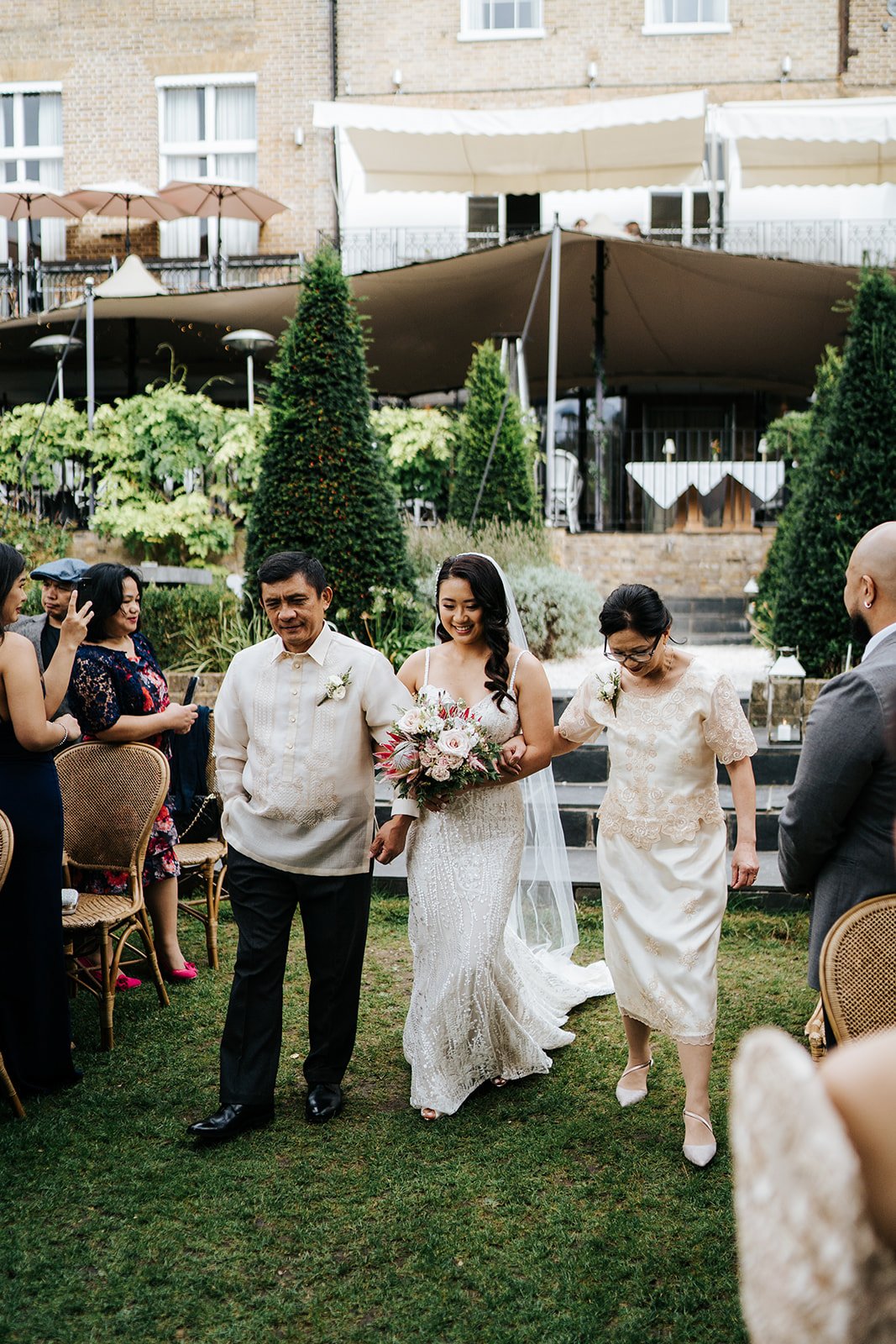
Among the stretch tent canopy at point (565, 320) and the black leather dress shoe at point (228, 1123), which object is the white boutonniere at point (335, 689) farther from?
the stretch tent canopy at point (565, 320)

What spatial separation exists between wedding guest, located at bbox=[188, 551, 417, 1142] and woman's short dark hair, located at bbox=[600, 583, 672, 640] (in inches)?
31.4

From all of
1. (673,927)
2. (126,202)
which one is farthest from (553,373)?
(673,927)

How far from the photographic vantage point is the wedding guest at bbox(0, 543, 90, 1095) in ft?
12.8

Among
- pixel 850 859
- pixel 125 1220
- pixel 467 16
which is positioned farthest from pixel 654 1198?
pixel 467 16

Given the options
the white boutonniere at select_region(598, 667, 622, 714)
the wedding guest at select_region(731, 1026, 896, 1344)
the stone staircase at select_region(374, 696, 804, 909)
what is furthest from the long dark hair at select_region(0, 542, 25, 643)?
the wedding guest at select_region(731, 1026, 896, 1344)

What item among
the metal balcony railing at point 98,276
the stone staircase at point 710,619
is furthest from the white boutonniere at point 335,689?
the metal balcony railing at point 98,276

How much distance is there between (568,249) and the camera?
13828 mm

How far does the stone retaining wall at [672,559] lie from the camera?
12.9m

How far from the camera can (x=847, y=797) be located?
276cm

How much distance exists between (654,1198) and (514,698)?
1.71 m

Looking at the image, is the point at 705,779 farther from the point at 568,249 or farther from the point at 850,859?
the point at 568,249

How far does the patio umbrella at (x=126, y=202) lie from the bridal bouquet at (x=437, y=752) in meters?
13.6

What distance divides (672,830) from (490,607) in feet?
3.38

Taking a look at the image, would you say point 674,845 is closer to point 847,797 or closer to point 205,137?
point 847,797
